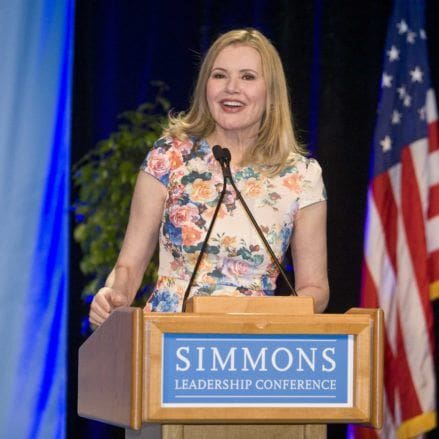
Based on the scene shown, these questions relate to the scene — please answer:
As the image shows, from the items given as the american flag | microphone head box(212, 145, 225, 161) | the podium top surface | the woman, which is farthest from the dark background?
the podium top surface

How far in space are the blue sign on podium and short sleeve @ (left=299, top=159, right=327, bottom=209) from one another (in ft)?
2.24

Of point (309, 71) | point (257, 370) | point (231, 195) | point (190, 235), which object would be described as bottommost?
point (257, 370)

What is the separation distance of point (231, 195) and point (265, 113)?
255 mm

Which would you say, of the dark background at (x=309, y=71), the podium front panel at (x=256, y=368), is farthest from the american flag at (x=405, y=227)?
the podium front panel at (x=256, y=368)

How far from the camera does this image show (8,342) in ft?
13.9

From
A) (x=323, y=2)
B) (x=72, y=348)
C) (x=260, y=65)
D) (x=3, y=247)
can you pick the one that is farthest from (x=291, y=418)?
(x=323, y=2)

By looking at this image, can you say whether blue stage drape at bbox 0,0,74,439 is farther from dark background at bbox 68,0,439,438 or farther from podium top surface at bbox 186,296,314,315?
podium top surface at bbox 186,296,314,315

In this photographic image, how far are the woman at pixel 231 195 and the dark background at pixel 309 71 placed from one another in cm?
211

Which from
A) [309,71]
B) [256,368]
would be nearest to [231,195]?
[256,368]

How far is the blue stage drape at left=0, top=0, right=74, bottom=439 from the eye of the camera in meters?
4.23

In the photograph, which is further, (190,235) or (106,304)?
(190,235)

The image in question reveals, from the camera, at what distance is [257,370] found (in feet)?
5.81

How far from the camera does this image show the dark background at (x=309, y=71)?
4.63 metres

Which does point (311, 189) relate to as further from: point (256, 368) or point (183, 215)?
point (256, 368)
